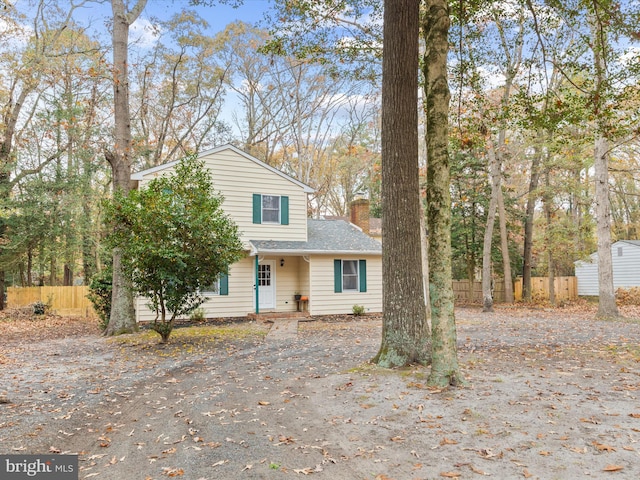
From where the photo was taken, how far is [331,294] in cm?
1609

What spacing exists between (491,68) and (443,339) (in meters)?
8.54

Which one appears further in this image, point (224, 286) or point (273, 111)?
point (273, 111)

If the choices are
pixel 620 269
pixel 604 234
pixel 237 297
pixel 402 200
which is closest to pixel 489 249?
pixel 604 234

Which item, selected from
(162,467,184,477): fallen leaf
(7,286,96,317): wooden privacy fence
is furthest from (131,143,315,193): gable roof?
(162,467,184,477): fallen leaf

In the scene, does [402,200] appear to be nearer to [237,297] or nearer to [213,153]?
[237,297]

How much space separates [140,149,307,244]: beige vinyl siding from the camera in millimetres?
15445

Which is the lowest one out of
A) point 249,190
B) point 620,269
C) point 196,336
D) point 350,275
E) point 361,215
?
point 196,336

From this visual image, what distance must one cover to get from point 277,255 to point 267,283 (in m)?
1.25

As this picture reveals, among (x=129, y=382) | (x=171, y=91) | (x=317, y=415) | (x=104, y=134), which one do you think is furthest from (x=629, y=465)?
(x=171, y=91)

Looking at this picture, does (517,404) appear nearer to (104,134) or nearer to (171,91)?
(104,134)

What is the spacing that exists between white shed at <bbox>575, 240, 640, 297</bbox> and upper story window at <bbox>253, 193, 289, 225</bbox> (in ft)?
50.1

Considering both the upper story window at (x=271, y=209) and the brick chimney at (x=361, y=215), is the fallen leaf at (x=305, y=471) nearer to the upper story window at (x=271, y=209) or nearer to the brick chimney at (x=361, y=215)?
the upper story window at (x=271, y=209)

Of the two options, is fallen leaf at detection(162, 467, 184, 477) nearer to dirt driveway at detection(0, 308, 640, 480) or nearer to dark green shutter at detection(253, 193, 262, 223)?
dirt driveway at detection(0, 308, 640, 480)

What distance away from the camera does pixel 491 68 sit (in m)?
11.0
